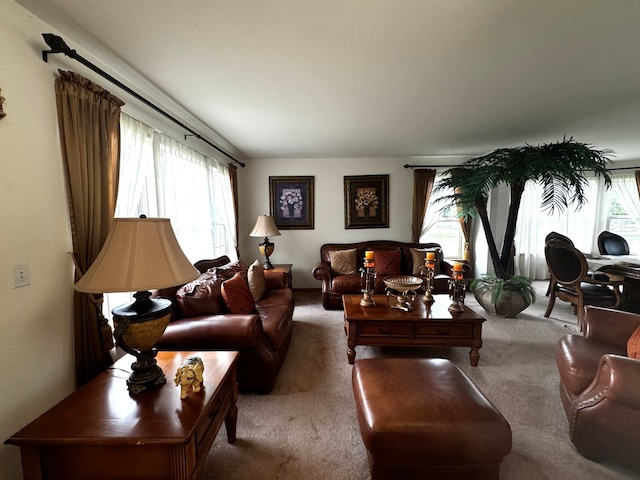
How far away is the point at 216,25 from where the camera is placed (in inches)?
54.8

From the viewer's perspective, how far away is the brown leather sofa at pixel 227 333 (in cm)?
174

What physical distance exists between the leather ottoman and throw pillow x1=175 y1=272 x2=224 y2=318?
52.7 inches

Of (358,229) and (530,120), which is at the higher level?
(530,120)

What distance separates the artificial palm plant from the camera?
2850 mm

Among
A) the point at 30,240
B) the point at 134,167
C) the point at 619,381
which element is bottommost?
the point at 619,381

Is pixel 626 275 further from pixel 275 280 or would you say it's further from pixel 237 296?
pixel 237 296

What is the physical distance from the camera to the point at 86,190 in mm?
1459

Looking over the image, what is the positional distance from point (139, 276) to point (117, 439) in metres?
0.57

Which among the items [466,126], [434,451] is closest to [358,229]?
[466,126]

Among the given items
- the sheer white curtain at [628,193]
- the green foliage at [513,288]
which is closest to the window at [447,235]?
the green foliage at [513,288]

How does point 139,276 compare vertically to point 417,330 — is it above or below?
above

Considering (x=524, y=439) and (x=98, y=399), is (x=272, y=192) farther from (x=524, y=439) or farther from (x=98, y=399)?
(x=524, y=439)

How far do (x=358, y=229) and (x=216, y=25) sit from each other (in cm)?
369

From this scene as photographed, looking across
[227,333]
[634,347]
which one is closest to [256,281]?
[227,333]
